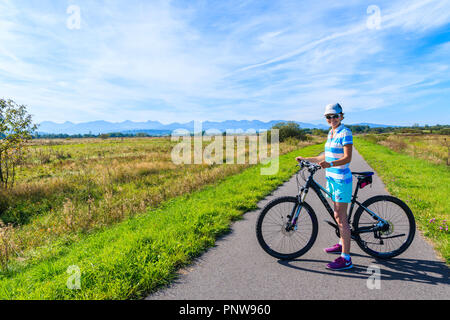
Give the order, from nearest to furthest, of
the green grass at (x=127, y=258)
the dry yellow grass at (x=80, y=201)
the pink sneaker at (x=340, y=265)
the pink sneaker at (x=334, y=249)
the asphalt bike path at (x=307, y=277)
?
the asphalt bike path at (x=307, y=277) < the green grass at (x=127, y=258) < the pink sneaker at (x=340, y=265) < the pink sneaker at (x=334, y=249) < the dry yellow grass at (x=80, y=201)

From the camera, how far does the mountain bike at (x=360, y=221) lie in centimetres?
376

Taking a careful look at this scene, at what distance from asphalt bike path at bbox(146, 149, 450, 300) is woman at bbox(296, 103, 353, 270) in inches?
13.5

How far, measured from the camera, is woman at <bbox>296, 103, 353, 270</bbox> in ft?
11.1

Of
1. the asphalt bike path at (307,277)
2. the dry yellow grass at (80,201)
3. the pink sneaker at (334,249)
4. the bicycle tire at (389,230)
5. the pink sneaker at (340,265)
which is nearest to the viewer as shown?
the asphalt bike path at (307,277)

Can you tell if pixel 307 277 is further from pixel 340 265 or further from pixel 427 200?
pixel 427 200

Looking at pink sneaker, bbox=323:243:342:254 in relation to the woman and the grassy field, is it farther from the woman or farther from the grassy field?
the grassy field

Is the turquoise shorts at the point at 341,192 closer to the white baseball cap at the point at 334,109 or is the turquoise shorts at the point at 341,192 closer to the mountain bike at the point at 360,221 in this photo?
the mountain bike at the point at 360,221

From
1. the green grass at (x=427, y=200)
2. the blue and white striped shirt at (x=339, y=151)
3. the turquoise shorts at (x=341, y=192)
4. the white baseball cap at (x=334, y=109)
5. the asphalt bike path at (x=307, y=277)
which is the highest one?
the white baseball cap at (x=334, y=109)

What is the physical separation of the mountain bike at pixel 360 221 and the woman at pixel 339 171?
247mm

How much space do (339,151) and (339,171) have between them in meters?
0.30

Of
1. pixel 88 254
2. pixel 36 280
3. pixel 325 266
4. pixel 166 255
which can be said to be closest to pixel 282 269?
pixel 325 266

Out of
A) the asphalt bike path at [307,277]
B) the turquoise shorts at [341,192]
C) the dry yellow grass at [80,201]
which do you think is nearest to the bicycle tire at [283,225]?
the asphalt bike path at [307,277]

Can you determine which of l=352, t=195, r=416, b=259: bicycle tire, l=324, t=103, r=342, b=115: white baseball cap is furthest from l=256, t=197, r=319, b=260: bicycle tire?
l=324, t=103, r=342, b=115: white baseball cap
